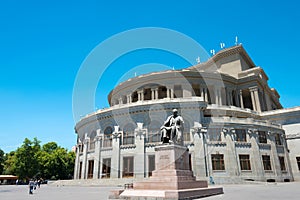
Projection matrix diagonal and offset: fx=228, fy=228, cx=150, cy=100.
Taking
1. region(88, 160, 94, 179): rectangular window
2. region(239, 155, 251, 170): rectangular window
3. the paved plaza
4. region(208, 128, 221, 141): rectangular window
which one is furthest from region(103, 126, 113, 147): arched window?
region(239, 155, 251, 170): rectangular window

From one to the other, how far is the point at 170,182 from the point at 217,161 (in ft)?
68.0

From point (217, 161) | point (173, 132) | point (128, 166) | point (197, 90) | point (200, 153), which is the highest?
point (197, 90)

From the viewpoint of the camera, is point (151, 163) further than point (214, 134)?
No

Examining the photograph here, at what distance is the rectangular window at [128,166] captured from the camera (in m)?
30.4

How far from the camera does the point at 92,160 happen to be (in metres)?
34.8

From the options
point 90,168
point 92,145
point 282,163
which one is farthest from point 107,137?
point 282,163

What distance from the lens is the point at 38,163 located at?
5616 cm

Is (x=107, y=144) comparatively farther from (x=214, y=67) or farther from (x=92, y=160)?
(x=214, y=67)

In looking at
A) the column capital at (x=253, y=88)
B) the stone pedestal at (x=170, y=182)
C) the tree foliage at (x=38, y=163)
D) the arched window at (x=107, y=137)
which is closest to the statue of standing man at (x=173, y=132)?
the stone pedestal at (x=170, y=182)

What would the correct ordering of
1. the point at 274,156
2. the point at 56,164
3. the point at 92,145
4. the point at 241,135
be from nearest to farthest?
the point at 241,135, the point at 274,156, the point at 92,145, the point at 56,164

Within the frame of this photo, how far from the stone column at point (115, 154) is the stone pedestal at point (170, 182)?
748 inches

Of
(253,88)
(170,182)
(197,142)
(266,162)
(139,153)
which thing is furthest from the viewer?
(253,88)

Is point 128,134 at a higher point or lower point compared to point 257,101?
lower

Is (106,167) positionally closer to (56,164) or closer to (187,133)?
(187,133)
